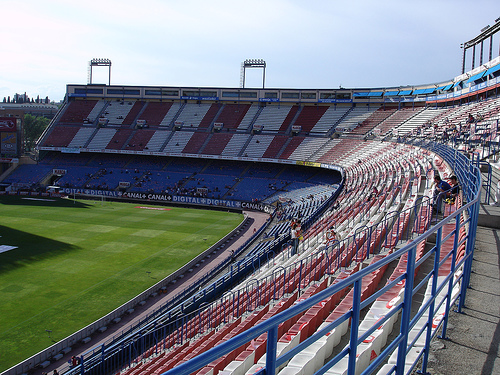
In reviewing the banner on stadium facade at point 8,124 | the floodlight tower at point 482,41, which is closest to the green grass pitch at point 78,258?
the banner on stadium facade at point 8,124

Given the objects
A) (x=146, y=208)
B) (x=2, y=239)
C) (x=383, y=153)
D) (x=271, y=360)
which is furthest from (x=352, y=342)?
(x=146, y=208)

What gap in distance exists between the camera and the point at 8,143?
5934cm

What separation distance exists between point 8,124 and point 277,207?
3913 cm

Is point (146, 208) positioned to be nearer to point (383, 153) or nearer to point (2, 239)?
point (2, 239)

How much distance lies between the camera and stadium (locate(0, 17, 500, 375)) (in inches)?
199

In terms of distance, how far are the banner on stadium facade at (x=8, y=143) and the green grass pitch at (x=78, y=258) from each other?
15.3 meters

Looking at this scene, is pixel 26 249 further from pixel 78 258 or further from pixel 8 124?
pixel 8 124

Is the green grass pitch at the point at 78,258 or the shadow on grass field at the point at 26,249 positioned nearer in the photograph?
the green grass pitch at the point at 78,258

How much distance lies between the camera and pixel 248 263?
22.4 metres

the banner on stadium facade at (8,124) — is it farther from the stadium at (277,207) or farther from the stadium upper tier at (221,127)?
the stadium upper tier at (221,127)

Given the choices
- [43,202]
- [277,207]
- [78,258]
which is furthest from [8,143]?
[78,258]

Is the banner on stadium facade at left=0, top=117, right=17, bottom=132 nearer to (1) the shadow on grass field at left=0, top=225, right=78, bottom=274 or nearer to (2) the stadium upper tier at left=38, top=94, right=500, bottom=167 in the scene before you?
(2) the stadium upper tier at left=38, top=94, right=500, bottom=167

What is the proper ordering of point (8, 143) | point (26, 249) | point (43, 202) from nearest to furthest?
point (26, 249), point (43, 202), point (8, 143)

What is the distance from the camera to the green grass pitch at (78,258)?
18594 mm
